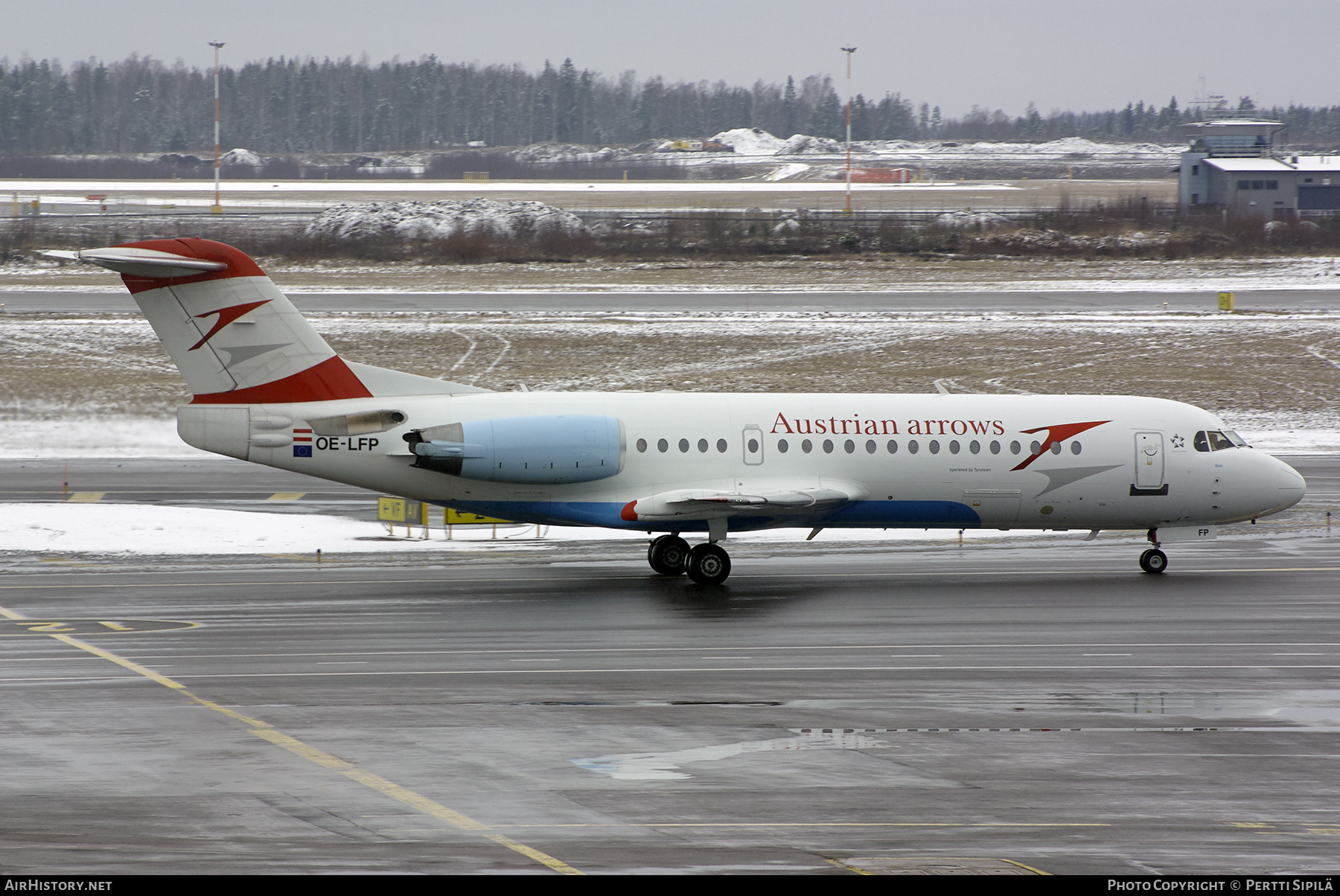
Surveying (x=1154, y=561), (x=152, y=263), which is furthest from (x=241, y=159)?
(x=1154, y=561)

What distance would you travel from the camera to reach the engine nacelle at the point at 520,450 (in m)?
25.0

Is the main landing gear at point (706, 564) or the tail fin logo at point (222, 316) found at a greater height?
the tail fin logo at point (222, 316)

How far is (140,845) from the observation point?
1197 centimetres

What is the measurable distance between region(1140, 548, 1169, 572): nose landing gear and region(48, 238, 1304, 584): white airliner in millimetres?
80

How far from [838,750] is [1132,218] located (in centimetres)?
8121

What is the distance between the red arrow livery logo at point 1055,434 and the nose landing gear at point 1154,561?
9.14 feet

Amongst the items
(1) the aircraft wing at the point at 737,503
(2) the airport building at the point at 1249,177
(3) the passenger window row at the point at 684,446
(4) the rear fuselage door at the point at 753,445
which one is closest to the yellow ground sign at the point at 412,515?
(3) the passenger window row at the point at 684,446

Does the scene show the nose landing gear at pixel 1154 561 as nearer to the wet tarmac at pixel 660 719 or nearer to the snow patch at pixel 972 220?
the wet tarmac at pixel 660 719

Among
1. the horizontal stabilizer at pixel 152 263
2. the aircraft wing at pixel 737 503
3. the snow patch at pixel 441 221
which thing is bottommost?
the aircraft wing at pixel 737 503

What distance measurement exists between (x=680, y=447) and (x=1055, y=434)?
7.53 m

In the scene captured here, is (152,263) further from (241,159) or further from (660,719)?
(241,159)

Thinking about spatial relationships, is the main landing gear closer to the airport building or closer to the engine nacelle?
the engine nacelle

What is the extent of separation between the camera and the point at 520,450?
2514 centimetres

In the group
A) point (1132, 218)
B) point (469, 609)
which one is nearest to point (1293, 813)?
point (469, 609)
